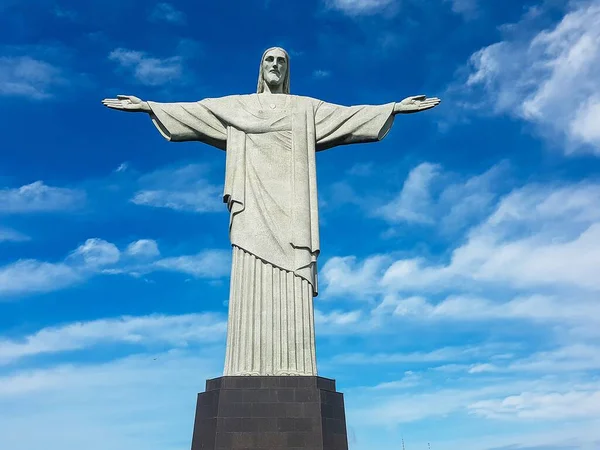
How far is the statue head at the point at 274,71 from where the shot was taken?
13648mm

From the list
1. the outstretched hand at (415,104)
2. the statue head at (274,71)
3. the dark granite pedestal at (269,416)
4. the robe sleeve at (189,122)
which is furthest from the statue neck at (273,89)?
the dark granite pedestal at (269,416)

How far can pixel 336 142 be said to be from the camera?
44.9 feet

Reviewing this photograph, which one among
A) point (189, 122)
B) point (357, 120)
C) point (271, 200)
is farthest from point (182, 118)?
point (357, 120)

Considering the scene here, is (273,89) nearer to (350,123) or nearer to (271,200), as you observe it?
(350,123)

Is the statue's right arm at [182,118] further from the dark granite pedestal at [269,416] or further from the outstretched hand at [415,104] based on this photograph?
the dark granite pedestal at [269,416]

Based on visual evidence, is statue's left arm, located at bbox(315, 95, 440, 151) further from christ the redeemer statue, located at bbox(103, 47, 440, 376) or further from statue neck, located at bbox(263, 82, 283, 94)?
statue neck, located at bbox(263, 82, 283, 94)

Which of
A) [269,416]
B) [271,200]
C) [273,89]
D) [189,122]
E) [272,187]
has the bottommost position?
[269,416]

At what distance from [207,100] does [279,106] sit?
162 centimetres

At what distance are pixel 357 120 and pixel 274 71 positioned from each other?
2.16m

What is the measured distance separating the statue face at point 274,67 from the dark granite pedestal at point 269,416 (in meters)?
6.58

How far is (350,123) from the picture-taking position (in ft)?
44.6

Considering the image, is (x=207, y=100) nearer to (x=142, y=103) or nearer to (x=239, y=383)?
(x=142, y=103)

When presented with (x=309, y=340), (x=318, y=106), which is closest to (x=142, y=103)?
(x=318, y=106)

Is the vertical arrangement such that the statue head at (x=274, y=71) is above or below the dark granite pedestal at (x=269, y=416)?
above
